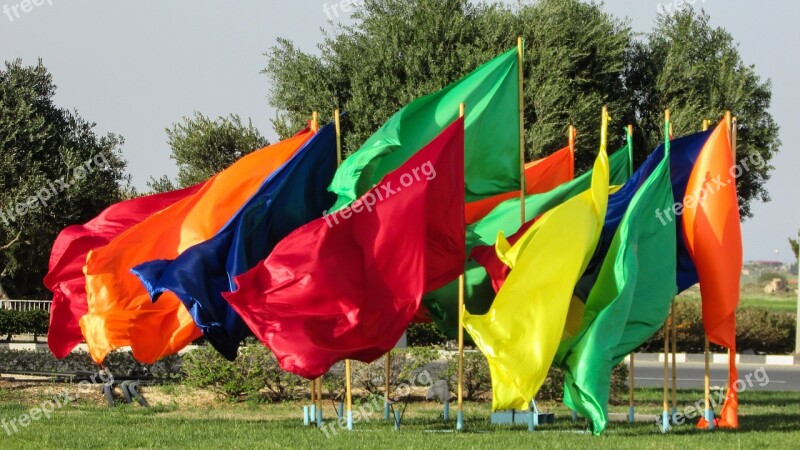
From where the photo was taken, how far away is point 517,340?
47.8ft

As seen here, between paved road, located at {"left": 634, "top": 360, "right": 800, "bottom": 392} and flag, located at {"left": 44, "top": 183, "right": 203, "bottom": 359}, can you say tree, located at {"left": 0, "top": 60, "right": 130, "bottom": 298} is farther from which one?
paved road, located at {"left": 634, "top": 360, "right": 800, "bottom": 392}

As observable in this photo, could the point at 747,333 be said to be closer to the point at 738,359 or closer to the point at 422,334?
the point at 738,359

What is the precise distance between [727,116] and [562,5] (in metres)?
12.0

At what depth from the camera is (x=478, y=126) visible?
54.6ft

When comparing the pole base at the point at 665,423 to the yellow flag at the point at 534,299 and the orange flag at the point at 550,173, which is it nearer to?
the yellow flag at the point at 534,299

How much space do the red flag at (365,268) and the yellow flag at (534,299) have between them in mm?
765

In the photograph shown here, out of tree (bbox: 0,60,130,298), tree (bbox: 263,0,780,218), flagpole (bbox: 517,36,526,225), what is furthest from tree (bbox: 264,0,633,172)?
flagpole (bbox: 517,36,526,225)

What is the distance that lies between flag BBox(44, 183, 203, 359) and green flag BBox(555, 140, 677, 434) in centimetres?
597

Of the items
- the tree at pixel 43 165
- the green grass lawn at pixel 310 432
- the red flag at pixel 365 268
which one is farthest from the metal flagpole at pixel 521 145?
the tree at pixel 43 165

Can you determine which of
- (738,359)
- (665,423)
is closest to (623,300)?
(665,423)

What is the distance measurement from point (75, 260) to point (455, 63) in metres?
12.1

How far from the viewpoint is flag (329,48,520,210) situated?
648 inches

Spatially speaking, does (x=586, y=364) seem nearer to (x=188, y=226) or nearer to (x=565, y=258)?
(x=565, y=258)

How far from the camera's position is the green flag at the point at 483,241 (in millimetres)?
16453
